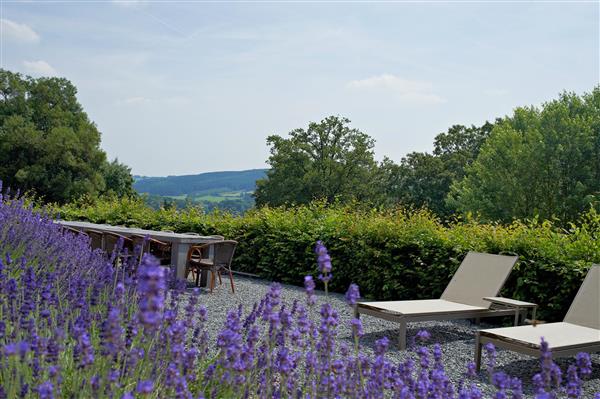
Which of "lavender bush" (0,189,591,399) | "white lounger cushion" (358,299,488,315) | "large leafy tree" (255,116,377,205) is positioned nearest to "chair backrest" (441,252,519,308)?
"white lounger cushion" (358,299,488,315)

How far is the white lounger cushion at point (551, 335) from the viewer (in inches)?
207

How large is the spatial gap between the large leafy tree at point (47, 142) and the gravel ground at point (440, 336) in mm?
32614

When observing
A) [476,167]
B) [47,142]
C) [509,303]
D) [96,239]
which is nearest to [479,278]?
[509,303]

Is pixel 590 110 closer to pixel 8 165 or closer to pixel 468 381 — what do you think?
pixel 8 165

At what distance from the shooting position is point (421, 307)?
6.82 m

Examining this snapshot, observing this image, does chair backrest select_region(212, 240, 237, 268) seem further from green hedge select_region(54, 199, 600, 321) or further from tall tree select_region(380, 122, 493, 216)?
tall tree select_region(380, 122, 493, 216)

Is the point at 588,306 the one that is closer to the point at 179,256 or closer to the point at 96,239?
the point at 179,256

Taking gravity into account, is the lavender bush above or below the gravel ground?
above

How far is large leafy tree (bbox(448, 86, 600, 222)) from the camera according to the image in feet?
118

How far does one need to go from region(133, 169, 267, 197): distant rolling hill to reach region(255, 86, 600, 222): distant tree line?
103396mm

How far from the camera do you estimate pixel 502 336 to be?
543cm

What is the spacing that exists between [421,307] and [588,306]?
159cm

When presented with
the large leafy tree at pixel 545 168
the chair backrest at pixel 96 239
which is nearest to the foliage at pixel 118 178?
the large leafy tree at pixel 545 168

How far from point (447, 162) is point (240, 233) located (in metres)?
42.4
